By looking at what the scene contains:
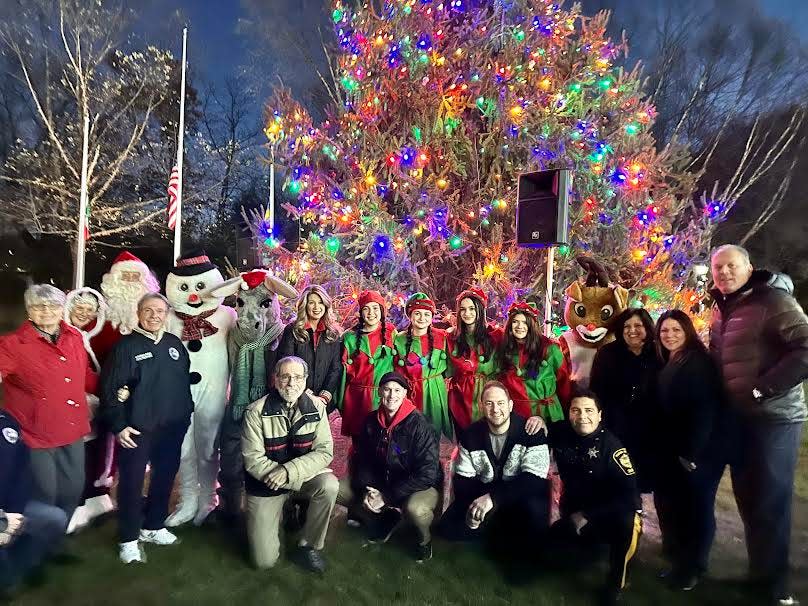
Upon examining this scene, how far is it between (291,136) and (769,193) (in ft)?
45.7

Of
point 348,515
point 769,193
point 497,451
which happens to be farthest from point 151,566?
point 769,193

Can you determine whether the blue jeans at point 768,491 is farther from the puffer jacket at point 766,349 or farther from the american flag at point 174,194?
the american flag at point 174,194

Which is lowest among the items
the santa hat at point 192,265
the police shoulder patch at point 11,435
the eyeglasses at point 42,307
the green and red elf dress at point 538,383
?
the police shoulder patch at point 11,435

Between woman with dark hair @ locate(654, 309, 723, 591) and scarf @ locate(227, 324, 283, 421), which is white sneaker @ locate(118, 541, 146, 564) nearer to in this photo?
scarf @ locate(227, 324, 283, 421)

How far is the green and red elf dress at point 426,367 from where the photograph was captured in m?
4.34

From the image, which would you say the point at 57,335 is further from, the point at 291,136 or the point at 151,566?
the point at 291,136

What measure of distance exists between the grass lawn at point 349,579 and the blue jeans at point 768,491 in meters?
0.23

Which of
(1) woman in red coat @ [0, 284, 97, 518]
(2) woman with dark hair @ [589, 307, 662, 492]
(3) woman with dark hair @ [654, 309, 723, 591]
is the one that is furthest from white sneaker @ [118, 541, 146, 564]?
(3) woman with dark hair @ [654, 309, 723, 591]

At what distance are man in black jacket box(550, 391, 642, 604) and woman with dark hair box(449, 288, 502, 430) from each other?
0.77 metres

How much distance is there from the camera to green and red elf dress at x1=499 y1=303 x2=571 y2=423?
13.6 ft

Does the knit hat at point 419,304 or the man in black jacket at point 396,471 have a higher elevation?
the knit hat at point 419,304

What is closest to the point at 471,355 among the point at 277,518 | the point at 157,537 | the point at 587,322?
the point at 587,322

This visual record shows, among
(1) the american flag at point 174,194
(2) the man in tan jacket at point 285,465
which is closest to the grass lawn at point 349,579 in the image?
(2) the man in tan jacket at point 285,465

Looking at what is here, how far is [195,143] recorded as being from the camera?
18594 millimetres
